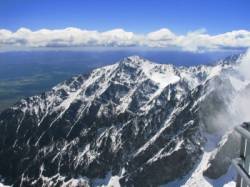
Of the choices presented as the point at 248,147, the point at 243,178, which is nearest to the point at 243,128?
the point at 248,147

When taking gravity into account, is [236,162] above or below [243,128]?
below

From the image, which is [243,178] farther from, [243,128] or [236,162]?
[243,128]

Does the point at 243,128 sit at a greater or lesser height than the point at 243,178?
greater

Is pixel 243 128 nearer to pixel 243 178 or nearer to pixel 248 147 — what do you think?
pixel 248 147

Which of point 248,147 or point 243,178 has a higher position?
point 248,147

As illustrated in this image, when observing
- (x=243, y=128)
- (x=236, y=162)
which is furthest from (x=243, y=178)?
(x=243, y=128)
